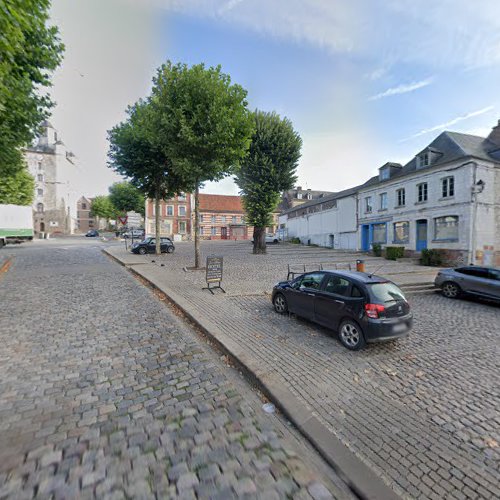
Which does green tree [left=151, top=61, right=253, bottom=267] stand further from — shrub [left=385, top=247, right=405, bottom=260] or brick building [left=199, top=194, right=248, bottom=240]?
brick building [left=199, top=194, right=248, bottom=240]

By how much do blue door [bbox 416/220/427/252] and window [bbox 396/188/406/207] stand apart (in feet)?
7.45

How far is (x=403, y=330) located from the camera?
5.17 meters

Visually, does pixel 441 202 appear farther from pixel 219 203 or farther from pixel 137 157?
pixel 219 203

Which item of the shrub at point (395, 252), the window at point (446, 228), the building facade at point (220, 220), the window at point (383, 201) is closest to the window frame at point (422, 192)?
the window at point (446, 228)

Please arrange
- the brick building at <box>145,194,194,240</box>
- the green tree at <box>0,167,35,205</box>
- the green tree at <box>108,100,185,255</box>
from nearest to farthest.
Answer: the green tree at <box>108,100,185,255</box> → the green tree at <box>0,167,35,205</box> → the brick building at <box>145,194,194,240</box>

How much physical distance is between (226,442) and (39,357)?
12.0 feet

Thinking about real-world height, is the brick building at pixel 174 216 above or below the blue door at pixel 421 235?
above

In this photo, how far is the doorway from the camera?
20.6 meters

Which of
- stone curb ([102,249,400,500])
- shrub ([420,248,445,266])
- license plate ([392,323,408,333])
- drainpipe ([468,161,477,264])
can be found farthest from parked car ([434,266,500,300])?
shrub ([420,248,445,266])

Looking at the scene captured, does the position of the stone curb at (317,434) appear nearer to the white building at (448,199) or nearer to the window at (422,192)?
the white building at (448,199)

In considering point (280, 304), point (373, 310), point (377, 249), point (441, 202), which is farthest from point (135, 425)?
point (377, 249)

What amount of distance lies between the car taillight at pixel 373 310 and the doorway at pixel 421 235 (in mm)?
18782

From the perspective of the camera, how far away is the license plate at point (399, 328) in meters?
5.05

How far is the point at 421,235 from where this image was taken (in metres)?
20.9
